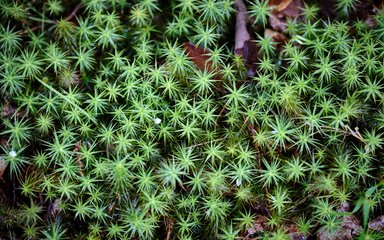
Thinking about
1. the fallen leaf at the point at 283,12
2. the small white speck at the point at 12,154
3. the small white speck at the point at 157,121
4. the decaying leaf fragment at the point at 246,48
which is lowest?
the small white speck at the point at 12,154

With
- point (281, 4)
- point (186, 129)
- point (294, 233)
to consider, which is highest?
point (281, 4)

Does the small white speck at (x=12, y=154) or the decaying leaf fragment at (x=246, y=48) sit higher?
the decaying leaf fragment at (x=246, y=48)

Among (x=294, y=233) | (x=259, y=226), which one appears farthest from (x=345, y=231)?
(x=259, y=226)

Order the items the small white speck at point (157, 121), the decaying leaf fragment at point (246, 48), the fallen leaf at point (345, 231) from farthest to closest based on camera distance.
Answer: the decaying leaf fragment at point (246, 48) → the small white speck at point (157, 121) → the fallen leaf at point (345, 231)

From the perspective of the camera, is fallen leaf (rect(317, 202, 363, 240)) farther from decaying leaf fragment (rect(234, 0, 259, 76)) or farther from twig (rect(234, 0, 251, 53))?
twig (rect(234, 0, 251, 53))

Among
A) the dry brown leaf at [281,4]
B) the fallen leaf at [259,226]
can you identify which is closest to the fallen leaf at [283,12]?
the dry brown leaf at [281,4]

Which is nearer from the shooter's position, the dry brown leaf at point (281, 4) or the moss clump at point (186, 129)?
the moss clump at point (186, 129)

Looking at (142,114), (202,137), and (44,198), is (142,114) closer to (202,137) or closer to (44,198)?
(202,137)

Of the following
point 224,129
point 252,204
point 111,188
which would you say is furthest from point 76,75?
point 252,204

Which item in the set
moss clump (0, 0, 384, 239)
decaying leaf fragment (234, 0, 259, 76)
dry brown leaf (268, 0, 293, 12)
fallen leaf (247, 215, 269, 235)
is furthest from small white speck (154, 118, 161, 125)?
dry brown leaf (268, 0, 293, 12)

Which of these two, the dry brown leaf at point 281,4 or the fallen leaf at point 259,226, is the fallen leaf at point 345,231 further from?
the dry brown leaf at point 281,4

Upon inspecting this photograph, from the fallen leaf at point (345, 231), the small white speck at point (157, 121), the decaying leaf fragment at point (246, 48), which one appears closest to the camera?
the fallen leaf at point (345, 231)

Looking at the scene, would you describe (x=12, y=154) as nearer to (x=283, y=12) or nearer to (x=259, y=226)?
(x=259, y=226)
